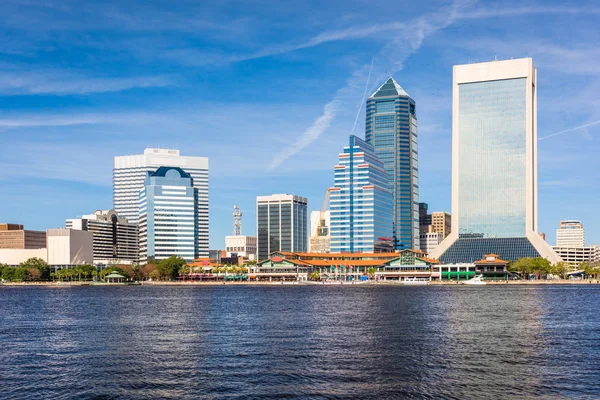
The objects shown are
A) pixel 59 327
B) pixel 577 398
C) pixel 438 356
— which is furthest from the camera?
pixel 59 327

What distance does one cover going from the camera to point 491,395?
51031 millimetres

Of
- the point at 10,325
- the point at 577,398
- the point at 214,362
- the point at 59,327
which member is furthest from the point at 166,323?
the point at 577,398

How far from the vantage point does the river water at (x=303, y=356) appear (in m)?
53.0

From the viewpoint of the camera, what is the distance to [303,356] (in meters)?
67.0

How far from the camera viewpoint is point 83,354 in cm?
6919

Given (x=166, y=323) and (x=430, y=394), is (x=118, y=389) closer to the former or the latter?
(x=430, y=394)

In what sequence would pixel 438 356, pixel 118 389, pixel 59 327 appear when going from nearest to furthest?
pixel 118 389 < pixel 438 356 < pixel 59 327

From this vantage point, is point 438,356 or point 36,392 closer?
point 36,392

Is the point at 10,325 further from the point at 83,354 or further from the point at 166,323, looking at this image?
the point at 83,354

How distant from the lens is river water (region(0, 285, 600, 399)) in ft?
174

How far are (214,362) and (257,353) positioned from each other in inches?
239

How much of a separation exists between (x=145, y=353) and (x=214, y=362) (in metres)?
9.18

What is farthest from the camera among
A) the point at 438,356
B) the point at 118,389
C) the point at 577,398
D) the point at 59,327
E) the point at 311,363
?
the point at 59,327

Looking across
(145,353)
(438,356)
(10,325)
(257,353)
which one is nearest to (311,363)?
(257,353)
